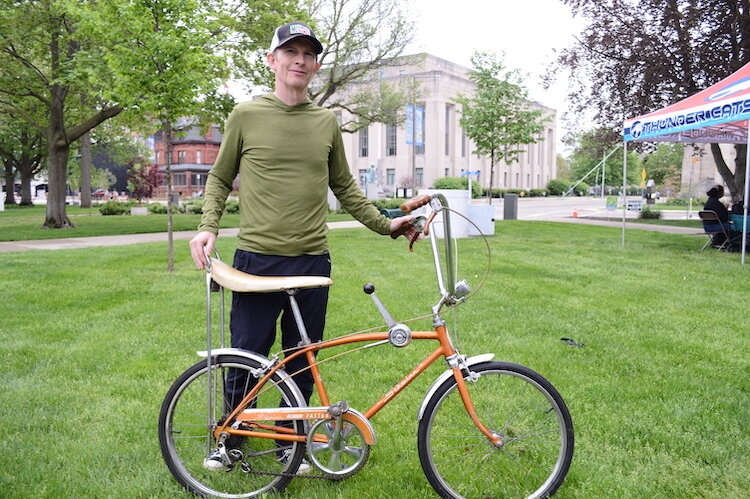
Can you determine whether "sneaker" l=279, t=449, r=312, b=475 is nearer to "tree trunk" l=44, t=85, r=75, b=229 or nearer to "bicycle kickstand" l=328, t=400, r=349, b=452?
"bicycle kickstand" l=328, t=400, r=349, b=452

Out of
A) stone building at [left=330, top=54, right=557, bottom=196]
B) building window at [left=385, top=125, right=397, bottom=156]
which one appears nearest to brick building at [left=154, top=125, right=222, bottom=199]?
stone building at [left=330, top=54, right=557, bottom=196]

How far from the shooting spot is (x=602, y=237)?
1664cm

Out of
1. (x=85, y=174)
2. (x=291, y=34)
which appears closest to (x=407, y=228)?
(x=291, y=34)

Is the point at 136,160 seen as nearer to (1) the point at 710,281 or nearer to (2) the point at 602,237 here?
(2) the point at 602,237

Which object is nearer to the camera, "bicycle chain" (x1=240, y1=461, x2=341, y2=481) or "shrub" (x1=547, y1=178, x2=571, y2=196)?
"bicycle chain" (x1=240, y1=461, x2=341, y2=481)

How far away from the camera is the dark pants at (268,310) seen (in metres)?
3.00

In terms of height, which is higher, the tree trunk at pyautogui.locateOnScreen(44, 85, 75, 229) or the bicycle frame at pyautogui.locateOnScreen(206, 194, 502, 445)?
the tree trunk at pyautogui.locateOnScreen(44, 85, 75, 229)

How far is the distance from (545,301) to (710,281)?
3.18m

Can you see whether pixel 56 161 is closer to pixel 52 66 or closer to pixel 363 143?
pixel 52 66

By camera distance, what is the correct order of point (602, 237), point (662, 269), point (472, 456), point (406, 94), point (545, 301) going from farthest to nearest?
point (406, 94) → point (602, 237) → point (662, 269) → point (545, 301) → point (472, 456)

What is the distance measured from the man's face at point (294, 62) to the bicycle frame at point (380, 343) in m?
0.86

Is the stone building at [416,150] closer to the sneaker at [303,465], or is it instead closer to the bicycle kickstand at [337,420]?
the sneaker at [303,465]

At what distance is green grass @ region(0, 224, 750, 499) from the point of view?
3217mm

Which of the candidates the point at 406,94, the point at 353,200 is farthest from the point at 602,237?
the point at 406,94
